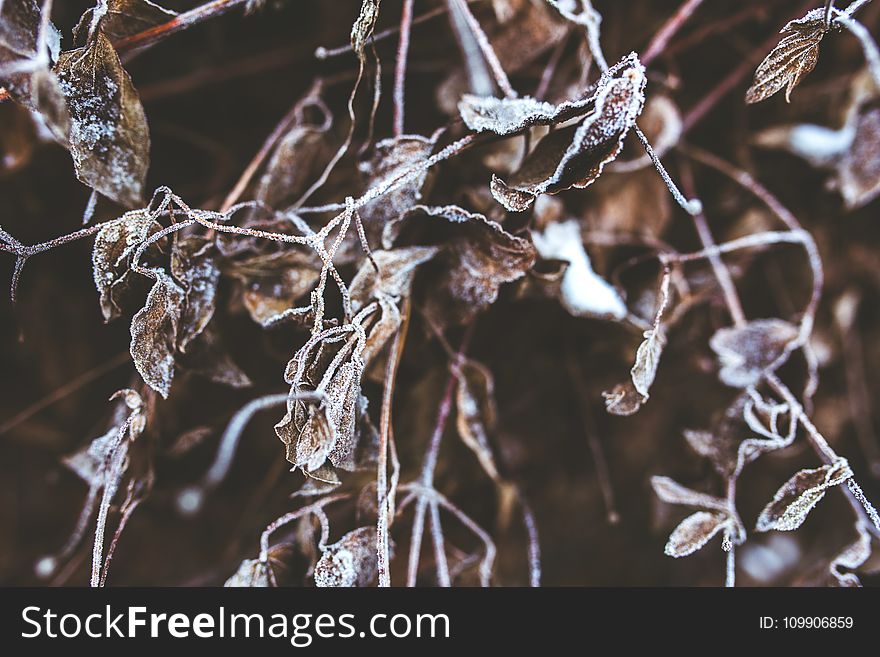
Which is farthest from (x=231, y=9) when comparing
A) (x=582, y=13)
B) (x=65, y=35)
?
(x=582, y=13)

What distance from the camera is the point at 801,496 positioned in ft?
1.56

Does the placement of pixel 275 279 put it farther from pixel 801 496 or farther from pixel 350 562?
pixel 801 496

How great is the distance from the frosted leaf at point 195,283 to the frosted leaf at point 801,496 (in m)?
0.42

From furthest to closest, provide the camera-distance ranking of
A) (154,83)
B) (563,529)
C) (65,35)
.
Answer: (563,529), (154,83), (65,35)

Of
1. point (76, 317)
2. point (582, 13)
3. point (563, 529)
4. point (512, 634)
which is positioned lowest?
point (512, 634)

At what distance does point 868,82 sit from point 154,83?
2.12ft

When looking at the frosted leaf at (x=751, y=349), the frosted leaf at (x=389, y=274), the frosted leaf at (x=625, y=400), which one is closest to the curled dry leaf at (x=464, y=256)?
the frosted leaf at (x=389, y=274)

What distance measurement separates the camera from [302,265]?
50cm

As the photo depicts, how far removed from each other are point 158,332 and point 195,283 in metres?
0.04

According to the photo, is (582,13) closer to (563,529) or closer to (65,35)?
(65,35)

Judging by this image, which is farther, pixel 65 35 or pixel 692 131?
pixel 692 131

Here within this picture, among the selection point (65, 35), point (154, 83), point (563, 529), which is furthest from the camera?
point (563, 529)

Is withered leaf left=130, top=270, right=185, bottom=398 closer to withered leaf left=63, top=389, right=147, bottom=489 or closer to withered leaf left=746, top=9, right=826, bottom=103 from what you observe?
withered leaf left=63, top=389, right=147, bottom=489

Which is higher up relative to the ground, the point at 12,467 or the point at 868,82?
the point at 868,82
